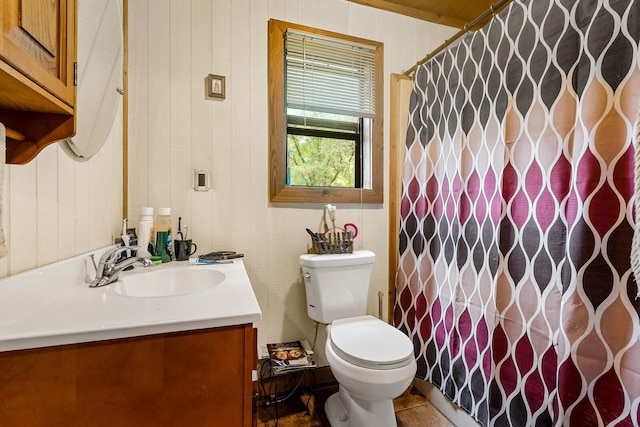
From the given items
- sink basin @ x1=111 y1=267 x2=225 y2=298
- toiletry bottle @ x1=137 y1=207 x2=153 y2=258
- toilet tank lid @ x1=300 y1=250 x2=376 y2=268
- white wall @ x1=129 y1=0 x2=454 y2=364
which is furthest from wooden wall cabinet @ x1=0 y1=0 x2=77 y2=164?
toilet tank lid @ x1=300 y1=250 x2=376 y2=268

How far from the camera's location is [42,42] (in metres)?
0.51

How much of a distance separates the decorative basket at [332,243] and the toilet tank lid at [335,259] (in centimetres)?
3

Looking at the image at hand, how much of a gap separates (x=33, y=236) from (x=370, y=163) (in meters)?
1.60

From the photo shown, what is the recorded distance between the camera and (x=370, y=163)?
1901 millimetres

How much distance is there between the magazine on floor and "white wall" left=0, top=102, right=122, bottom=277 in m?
0.95

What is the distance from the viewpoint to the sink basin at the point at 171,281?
3.57 ft

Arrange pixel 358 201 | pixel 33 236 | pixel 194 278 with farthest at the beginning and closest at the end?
1. pixel 358 201
2. pixel 194 278
3. pixel 33 236

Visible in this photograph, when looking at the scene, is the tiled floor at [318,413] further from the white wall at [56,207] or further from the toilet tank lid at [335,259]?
the white wall at [56,207]

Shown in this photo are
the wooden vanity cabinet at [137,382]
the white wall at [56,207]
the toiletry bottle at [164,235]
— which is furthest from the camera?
the toiletry bottle at [164,235]

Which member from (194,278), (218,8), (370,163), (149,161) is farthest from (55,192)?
(370,163)

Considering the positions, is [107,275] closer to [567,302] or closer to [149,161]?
[149,161]

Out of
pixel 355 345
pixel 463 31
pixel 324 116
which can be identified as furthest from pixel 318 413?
pixel 463 31

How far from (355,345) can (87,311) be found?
0.97 meters

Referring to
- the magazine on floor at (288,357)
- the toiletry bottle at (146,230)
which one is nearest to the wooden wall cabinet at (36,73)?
the toiletry bottle at (146,230)
